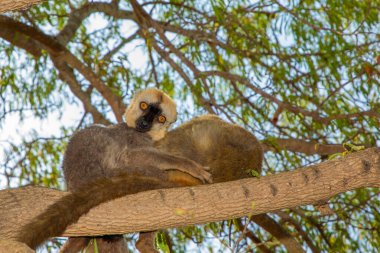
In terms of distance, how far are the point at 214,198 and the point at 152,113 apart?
5.01ft

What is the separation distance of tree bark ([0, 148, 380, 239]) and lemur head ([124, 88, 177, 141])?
4.19 feet

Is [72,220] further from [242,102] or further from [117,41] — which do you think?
[117,41]

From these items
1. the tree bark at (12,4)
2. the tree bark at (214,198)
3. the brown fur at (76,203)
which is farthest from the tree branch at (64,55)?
the tree bark at (12,4)

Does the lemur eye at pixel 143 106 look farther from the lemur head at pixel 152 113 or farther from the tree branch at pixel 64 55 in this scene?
the tree branch at pixel 64 55

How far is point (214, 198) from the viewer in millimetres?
4488

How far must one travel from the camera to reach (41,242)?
414 centimetres

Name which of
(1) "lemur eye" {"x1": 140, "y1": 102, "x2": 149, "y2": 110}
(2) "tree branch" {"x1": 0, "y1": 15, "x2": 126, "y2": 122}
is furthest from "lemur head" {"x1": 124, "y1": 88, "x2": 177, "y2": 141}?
(2) "tree branch" {"x1": 0, "y1": 15, "x2": 126, "y2": 122}

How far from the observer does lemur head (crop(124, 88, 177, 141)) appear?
574 cm

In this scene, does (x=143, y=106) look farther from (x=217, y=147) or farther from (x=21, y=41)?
(x=21, y=41)

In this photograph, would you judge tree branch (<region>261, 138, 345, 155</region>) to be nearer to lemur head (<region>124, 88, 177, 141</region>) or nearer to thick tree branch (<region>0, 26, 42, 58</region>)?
lemur head (<region>124, 88, 177, 141</region>)

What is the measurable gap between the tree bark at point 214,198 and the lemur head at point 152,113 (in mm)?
1276

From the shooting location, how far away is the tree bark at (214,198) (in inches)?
173

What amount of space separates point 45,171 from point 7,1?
445cm

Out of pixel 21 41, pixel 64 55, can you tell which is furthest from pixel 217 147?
pixel 21 41
